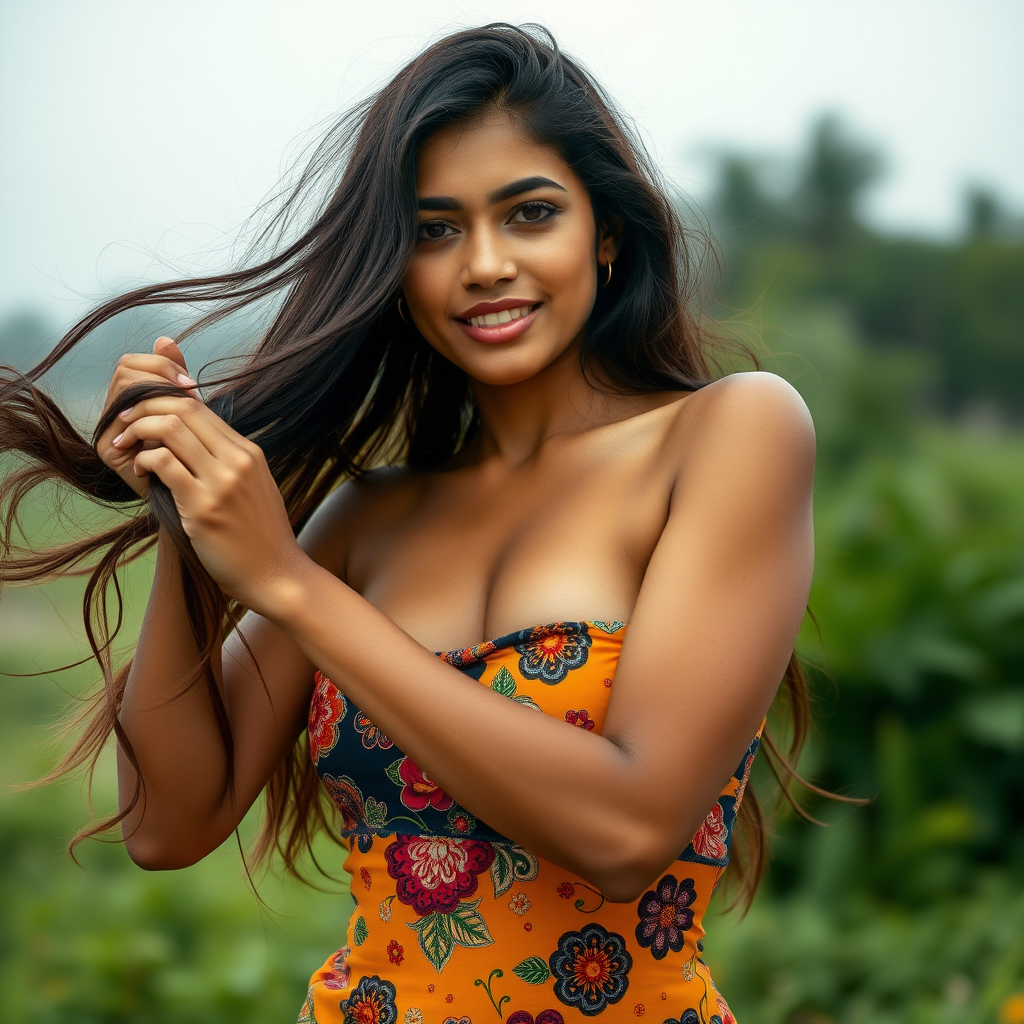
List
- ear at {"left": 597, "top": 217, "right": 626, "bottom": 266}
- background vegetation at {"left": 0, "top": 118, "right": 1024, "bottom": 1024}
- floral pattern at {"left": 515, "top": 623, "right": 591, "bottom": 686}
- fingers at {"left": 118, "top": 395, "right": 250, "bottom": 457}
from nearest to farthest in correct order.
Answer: fingers at {"left": 118, "top": 395, "right": 250, "bottom": 457} → floral pattern at {"left": 515, "top": 623, "right": 591, "bottom": 686} → ear at {"left": 597, "top": 217, "right": 626, "bottom": 266} → background vegetation at {"left": 0, "top": 118, "right": 1024, "bottom": 1024}

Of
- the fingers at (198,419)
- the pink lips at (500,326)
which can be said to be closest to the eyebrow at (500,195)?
the pink lips at (500,326)

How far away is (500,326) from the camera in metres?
1.94

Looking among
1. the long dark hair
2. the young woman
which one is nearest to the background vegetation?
the long dark hair

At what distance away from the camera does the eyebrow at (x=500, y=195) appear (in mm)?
1917

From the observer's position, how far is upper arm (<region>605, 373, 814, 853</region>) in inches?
61.9

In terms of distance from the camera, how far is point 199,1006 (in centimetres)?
346

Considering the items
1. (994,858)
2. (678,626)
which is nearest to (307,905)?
(994,858)

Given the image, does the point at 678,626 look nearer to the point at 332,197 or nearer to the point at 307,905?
the point at 332,197

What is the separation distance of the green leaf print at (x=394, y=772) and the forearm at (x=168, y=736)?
383mm

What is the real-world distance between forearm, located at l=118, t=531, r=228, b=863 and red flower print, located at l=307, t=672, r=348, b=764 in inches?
7.6

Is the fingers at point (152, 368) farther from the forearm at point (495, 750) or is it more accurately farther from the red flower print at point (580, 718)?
the red flower print at point (580, 718)

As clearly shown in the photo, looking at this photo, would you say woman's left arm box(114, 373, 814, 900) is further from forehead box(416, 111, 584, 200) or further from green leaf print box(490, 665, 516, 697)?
forehead box(416, 111, 584, 200)

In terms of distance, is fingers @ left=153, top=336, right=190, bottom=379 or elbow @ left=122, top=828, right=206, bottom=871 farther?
elbow @ left=122, top=828, right=206, bottom=871

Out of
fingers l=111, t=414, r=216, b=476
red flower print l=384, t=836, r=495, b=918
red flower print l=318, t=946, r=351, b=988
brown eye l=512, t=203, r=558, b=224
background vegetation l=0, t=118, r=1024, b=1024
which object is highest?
brown eye l=512, t=203, r=558, b=224
